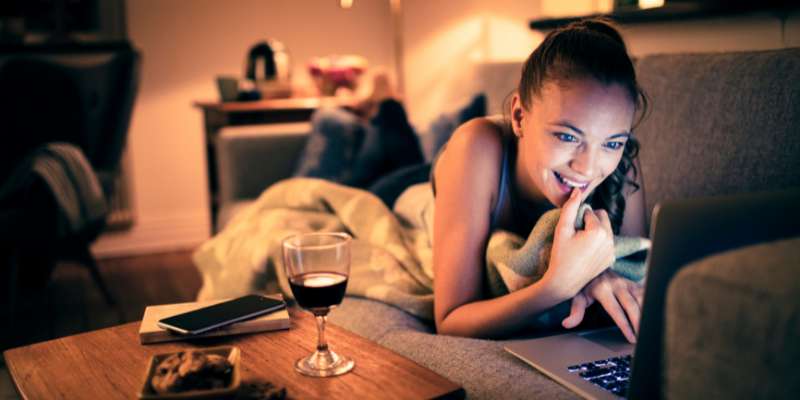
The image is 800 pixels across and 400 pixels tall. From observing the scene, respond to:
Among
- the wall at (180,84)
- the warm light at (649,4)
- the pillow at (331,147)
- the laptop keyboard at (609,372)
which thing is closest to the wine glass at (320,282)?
the laptop keyboard at (609,372)

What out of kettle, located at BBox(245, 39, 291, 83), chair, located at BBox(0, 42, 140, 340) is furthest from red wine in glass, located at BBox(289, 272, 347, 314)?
kettle, located at BBox(245, 39, 291, 83)

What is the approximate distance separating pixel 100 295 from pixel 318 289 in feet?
8.25

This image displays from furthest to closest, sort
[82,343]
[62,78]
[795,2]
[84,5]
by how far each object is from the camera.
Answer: [84,5] → [62,78] → [795,2] → [82,343]

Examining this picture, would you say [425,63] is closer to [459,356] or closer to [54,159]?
[54,159]

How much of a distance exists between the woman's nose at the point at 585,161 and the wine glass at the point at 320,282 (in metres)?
0.40

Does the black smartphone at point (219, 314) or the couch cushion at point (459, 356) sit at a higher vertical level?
the black smartphone at point (219, 314)

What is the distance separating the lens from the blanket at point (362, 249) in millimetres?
1224

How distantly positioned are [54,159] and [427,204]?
158 centimetres

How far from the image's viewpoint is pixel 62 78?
300 cm

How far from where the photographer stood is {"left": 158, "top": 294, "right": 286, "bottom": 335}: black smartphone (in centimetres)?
105

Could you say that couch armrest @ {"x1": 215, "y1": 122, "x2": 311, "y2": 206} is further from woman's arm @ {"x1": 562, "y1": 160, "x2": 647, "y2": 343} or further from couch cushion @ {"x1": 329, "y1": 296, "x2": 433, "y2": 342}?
woman's arm @ {"x1": 562, "y1": 160, "x2": 647, "y2": 343}

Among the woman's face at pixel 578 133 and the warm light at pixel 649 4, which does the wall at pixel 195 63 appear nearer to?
the warm light at pixel 649 4

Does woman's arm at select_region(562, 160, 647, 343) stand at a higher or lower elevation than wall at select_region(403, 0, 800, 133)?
lower

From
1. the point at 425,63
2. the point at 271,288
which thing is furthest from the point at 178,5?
the point at 271,288
